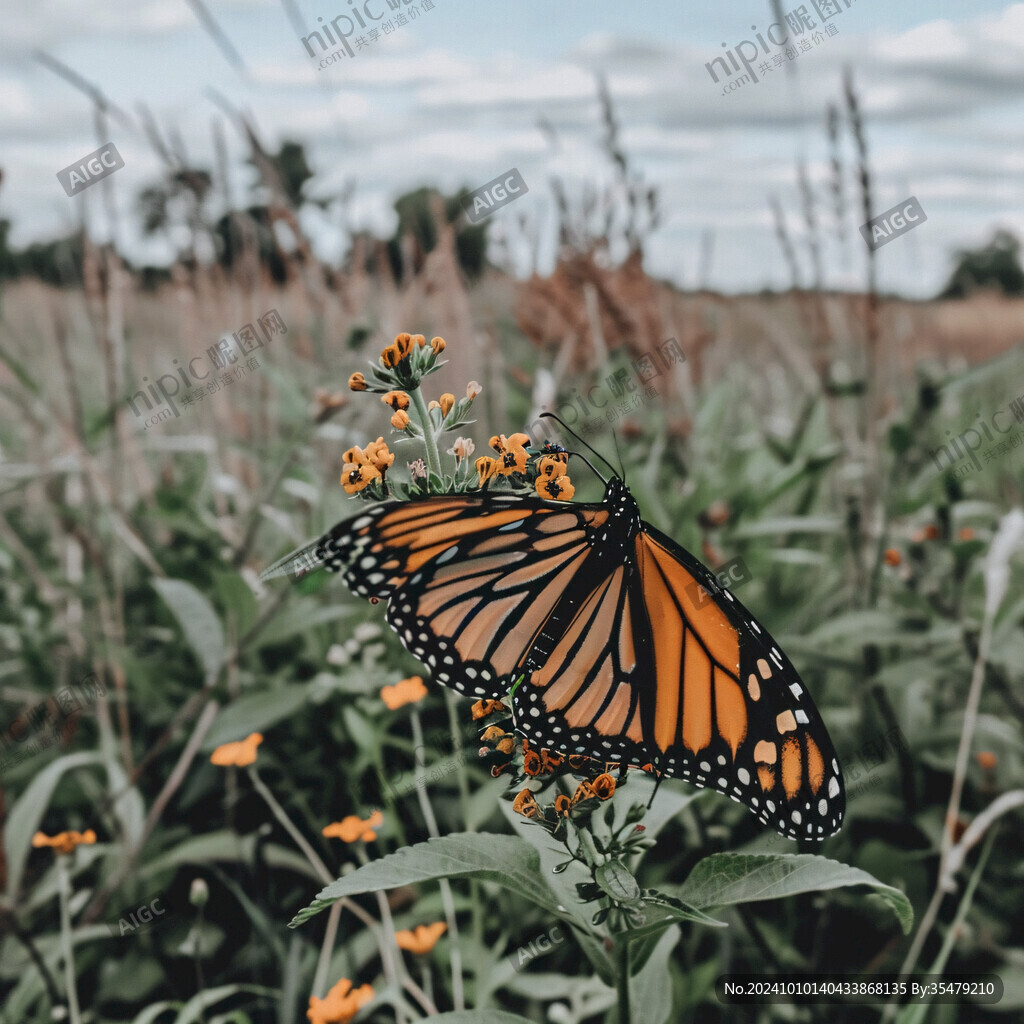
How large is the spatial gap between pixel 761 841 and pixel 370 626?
101 centimetres

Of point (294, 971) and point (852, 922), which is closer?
point (294, 971)

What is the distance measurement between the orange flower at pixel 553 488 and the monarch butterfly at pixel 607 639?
0.03 m

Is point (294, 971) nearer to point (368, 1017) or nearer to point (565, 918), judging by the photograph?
point (368, 1017)

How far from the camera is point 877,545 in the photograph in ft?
8.80

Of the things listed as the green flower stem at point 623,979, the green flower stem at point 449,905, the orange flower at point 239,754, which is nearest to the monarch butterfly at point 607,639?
the green flower stem at point 623,979

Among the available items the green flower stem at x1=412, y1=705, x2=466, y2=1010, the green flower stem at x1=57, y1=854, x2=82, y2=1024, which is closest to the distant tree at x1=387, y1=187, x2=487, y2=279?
the green flower stem at x1=412, y1=705, x2=466, y2=1010

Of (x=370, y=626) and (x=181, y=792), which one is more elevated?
(x=370, y=626)

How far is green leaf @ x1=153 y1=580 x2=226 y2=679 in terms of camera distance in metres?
2.18

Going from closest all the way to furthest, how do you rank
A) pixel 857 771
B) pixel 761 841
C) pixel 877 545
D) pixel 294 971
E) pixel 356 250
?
pixel 294 971 → pixel 761 841 → pixel 857 771 → pixel 877 545 → pixel 356 250

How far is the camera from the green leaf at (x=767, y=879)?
990 mm

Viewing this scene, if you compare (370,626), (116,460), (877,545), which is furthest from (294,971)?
(877,545)

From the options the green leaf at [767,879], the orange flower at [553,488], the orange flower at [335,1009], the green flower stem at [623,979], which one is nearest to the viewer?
the green leaf at [767,879]

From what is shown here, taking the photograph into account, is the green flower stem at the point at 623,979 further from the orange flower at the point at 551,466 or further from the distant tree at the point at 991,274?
the distant tree at the point at 991,274

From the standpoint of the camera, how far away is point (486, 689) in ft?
3.76
